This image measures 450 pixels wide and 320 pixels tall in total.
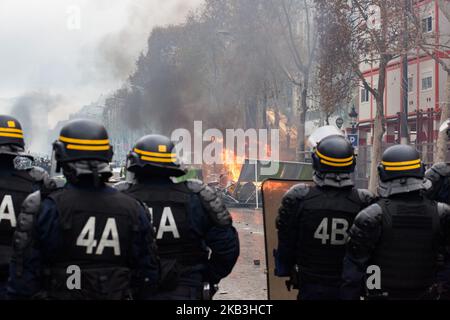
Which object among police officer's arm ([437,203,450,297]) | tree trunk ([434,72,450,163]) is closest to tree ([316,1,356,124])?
tree trunk ([434,72,450,163])

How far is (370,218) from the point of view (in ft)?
13.5

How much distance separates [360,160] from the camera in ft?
91.6

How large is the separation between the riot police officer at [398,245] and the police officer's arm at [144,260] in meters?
1.18

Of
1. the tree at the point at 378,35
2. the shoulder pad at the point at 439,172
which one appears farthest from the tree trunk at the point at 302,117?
the shoulder pad at the point at 439,172

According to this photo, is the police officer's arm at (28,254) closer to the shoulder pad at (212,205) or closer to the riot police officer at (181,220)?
the riot police officer at (181,220)

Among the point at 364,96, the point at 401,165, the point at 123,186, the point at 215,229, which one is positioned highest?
the point at 364,96

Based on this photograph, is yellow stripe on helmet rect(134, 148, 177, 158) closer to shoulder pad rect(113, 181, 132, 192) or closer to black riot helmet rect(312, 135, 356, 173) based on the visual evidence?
shoulder pad rect(113, 181, 132, 192)

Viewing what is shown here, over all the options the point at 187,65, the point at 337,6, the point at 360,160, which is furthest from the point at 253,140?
the point at 337,6

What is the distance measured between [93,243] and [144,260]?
0.32 m

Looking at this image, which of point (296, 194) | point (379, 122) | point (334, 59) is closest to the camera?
point (296, 194)

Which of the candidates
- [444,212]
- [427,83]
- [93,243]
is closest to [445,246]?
[444,212]

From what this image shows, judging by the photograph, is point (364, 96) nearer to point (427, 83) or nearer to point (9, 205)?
point (427, 83)

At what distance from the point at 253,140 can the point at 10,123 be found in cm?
4418
